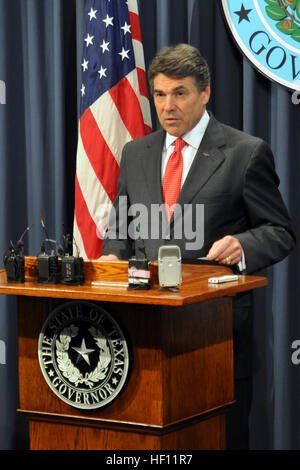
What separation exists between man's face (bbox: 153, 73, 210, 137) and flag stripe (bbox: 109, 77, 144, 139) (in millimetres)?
714

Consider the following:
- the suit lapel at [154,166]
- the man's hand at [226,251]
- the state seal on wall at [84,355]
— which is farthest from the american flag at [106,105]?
the state seal on wall at [84,355]

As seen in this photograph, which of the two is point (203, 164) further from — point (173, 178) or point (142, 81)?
point (142, 81)

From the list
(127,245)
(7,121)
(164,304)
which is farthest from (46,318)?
(7,121)

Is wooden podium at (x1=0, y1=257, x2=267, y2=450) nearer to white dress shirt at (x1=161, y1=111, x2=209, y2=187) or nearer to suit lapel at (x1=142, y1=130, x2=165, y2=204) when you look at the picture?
suit lapel at (x1=142, y1=130, x2=165, y2=204)

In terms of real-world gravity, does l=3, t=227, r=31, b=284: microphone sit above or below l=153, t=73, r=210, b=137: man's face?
below

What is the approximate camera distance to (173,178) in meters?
3.01

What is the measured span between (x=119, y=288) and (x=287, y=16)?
6.61 ft

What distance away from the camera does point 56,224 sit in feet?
13.8

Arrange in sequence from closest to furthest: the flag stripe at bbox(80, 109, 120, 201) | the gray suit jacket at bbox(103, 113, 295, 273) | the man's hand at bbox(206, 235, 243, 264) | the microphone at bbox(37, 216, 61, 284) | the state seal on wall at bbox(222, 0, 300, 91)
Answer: the microphone at bbox(37, 216, 61, 284) → the man's hand at bbox(206, 235, 243, 264) → the gray suit jacket at bbox(103, 113, 295, 273) → the state seal on wall at bbox(222, 0, 300, 91) → the flag stripe at bbox(80, 109, 120, 201)

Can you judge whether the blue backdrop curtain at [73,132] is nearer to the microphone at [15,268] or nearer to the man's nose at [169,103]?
the man's nose at [169,103]

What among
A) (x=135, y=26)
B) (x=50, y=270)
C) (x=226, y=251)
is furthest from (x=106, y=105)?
(x=50, y=270)

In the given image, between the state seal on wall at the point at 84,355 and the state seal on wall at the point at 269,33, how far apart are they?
1.86m

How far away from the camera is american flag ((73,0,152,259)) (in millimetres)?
3762

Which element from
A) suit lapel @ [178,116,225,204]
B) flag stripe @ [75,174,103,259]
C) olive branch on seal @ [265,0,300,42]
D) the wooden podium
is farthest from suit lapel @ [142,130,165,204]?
olive branch on seal @ [265,0,300,42]
